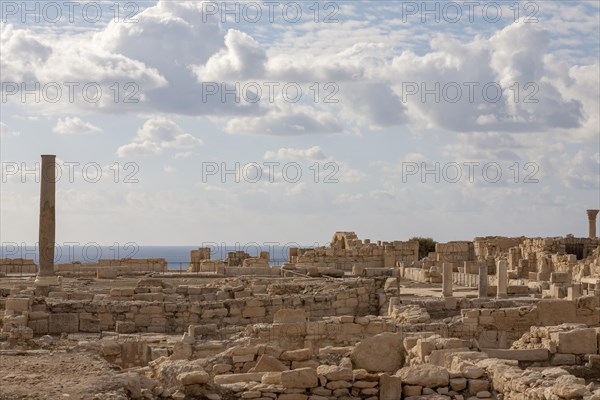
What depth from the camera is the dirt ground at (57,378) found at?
9805 mm

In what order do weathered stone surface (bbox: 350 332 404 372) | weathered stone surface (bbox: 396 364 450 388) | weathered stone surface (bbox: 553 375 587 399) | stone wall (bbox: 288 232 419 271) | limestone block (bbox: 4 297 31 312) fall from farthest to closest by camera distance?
stone wall (bbox: 288 232 419 271) → limestone block (bbox: 4 297 31 312) → weathered stone surface (bbox: 350 332 404 372) → weathered stone surface (bbox: 396 364 450 388) → weathered stone surface (bbox: 553 375 587 399)

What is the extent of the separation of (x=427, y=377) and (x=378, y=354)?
6.74ft

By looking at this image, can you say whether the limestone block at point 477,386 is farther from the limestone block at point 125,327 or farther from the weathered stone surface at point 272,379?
the limestone block at point 125,327

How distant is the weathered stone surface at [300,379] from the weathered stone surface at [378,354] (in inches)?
80.3

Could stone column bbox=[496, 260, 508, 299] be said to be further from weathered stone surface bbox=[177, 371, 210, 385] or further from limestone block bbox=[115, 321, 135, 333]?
weathered stone surface bbox=[177, 371, 210, 385]

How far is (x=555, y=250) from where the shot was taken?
48.2 metres

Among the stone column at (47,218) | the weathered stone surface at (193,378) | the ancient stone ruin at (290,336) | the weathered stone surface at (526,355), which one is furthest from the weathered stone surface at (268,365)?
the stone column at (47,218)

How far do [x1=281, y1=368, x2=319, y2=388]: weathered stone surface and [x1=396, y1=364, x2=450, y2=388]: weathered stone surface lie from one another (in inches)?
42.6

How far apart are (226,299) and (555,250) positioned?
29.7 meters

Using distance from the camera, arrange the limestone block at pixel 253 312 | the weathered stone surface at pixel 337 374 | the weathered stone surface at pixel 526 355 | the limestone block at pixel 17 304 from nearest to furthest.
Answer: the weathered stone surface at pixel 337 374
the weathered stone surface at pixel 526 355
the limestone block at pixel 17 304
the limestone block at pixel 253 312

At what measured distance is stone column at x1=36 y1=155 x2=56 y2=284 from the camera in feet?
83.9

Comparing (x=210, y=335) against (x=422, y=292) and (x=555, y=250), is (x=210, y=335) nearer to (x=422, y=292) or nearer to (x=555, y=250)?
(x=422, y=292)

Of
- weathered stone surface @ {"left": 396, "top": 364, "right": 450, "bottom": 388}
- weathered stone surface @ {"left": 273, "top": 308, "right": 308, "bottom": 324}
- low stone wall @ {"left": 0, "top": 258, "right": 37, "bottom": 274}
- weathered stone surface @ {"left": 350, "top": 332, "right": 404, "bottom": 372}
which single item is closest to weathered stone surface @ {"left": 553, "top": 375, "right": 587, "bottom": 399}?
weathered stone surface @ {"left": 396, "top": 364, "right": 450, "bottom": 388}

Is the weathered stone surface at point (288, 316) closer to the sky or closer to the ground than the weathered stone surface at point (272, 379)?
closer to the sky
